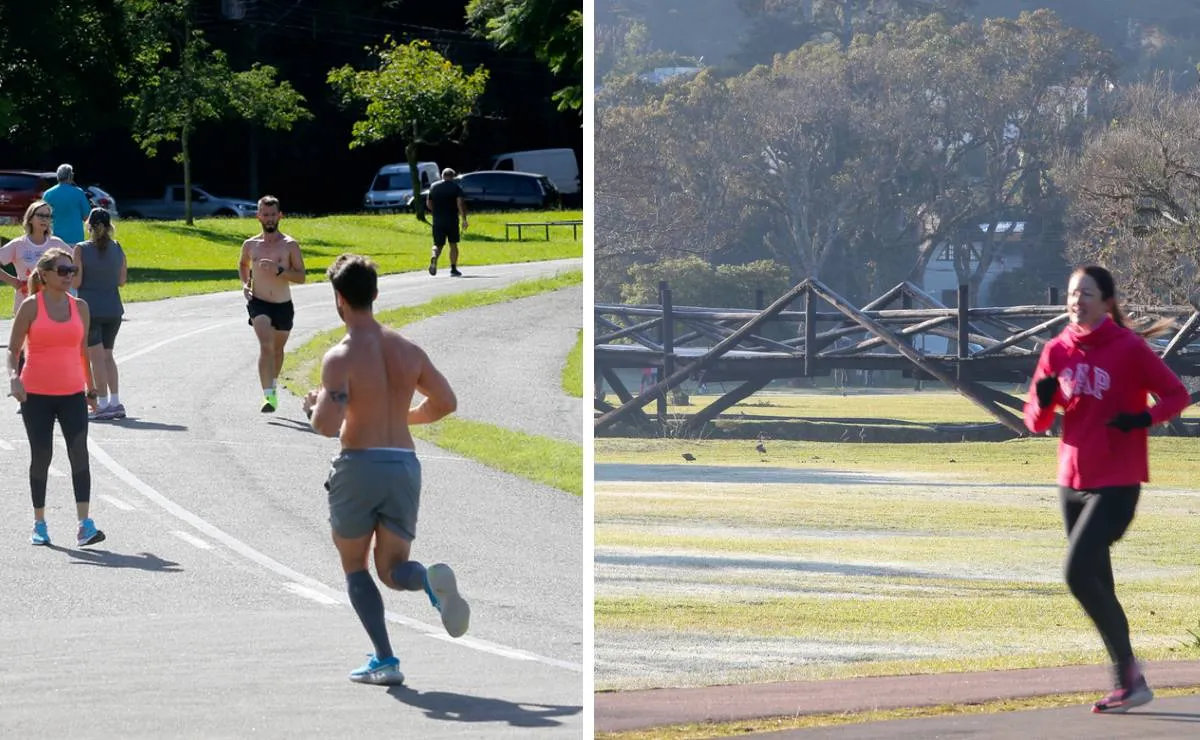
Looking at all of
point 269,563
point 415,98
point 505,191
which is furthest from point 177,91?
point 269,563

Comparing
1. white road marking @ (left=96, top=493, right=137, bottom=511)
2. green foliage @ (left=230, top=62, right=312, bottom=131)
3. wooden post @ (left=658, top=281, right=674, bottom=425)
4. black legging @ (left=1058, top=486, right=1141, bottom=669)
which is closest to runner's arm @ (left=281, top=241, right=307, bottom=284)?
white road marking @ (left=96, top=493, right=137, bottom=511)

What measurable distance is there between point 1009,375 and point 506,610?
268 centimetres

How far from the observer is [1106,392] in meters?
5.30

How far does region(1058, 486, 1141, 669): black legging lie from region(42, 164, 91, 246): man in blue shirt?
38.3 feet

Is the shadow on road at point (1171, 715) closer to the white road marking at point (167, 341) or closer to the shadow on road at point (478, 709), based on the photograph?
the shadow on road at point (478, 709)

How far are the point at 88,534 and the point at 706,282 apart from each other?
10.6ft

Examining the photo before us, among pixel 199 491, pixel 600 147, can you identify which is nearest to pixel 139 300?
pixel 199 491

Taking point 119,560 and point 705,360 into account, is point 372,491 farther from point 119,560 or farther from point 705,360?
point 705,360

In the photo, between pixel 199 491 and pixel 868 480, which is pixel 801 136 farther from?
pixel 199 491

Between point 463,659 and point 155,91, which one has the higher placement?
point 155,91

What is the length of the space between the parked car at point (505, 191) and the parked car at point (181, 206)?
397cm

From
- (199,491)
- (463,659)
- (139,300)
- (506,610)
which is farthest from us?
(139,300)

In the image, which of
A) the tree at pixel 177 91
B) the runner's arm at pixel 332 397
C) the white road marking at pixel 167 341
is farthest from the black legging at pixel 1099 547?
the tree at pixel 177 91

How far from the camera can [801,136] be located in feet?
32.6
